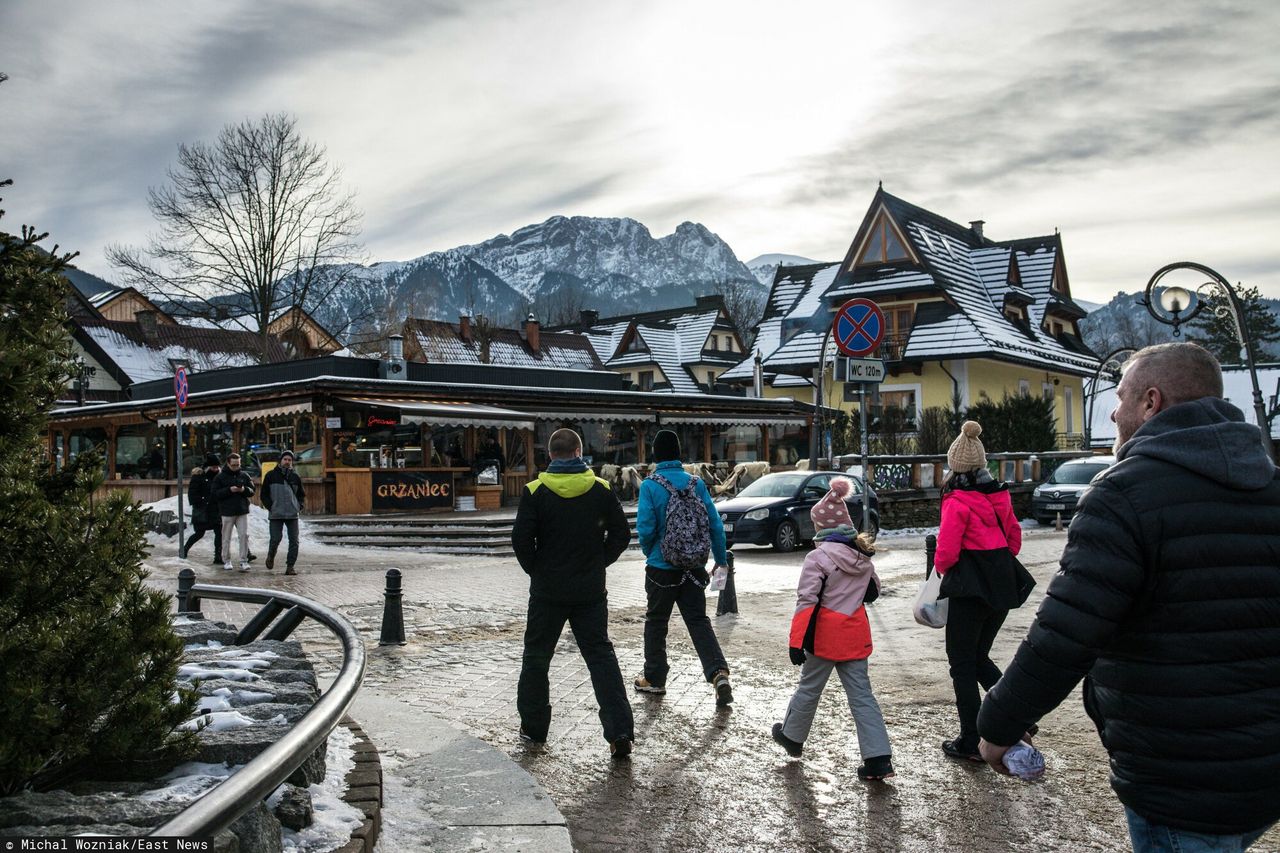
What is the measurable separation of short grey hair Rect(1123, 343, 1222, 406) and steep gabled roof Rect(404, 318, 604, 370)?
175 feet

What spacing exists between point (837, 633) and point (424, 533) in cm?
1651

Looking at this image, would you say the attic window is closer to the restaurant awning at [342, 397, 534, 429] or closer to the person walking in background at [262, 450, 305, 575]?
the restaurant awning at [342, 397, 534, 429]

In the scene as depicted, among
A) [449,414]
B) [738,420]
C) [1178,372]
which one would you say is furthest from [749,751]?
[738,420]

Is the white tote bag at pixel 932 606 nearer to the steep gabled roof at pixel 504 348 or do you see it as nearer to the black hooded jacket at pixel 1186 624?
the black hooded jacket at pixel 1186 624

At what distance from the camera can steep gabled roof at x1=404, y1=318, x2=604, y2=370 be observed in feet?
191

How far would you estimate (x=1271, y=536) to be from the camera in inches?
103

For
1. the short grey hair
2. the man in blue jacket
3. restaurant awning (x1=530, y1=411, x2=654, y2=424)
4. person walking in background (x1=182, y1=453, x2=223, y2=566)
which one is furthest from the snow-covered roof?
the short grey hair

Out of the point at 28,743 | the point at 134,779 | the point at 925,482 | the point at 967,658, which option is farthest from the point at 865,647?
the point at 925,482

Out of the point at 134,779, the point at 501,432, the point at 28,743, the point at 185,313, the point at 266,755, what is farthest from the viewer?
the point at 185,313

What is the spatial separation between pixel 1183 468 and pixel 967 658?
12.2ft

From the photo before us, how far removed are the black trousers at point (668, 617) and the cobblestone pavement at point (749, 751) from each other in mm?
276

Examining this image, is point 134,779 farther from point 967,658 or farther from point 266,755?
point 967,658

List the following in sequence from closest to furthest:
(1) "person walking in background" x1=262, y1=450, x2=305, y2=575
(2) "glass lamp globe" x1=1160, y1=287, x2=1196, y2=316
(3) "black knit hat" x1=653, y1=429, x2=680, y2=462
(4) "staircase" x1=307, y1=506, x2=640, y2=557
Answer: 1. (3) "black knit hat" x1=653, y1=429, x2=680, y2=462
2. (1) "person walking in background" x1=262, y1=450, x2=305, y2=575
3. (2) "glass lamp globe" x1=1160, y1=287, x2=1196, y2=316
4. (4) "staircase" x1=307, y1=506, x2=640, y2=557

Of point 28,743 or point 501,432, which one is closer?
point 28,743
